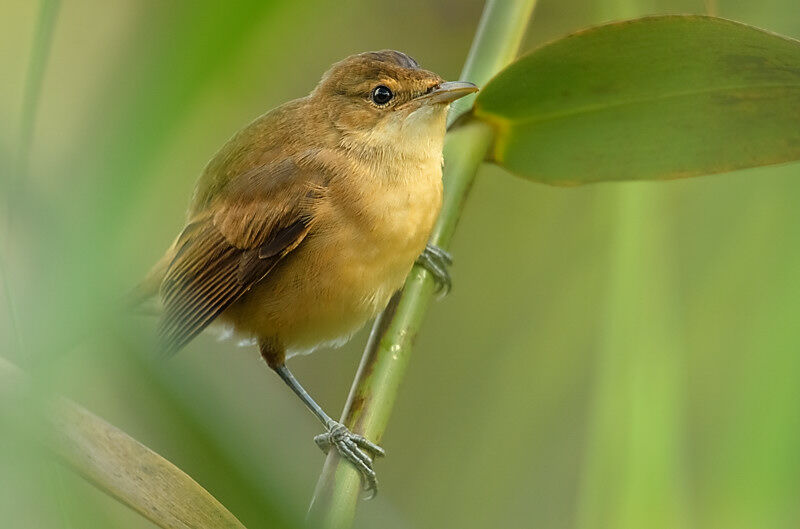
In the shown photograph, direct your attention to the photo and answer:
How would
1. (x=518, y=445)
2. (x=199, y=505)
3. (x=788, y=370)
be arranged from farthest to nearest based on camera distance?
(x=518, y=445) < (x=788, y=370) < (x=199, y=505)

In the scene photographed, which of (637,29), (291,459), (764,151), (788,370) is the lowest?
(291,459)

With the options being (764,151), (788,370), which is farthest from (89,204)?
(764,151)

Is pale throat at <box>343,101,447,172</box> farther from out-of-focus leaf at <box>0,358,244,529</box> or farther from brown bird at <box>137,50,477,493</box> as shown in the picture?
out-of-focus leaf at <box>0,358,244,529</box>

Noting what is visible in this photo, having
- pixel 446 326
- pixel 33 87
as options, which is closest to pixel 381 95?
pixel 446 326

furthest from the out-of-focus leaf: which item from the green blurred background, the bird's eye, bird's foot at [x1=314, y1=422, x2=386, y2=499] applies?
the bird's eye

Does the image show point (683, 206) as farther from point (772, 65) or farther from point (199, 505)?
point (199, 505)
